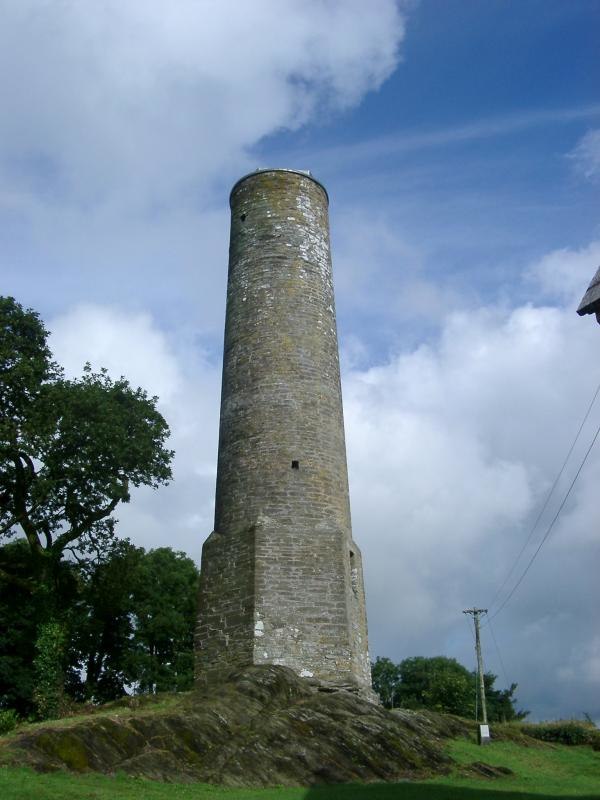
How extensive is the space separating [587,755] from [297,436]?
12.7 m

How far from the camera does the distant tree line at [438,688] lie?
52594mm

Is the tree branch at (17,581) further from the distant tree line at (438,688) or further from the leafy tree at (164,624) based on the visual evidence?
the distant tree line at (438,688)

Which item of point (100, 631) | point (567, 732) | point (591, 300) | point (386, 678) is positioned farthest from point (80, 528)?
point (386, 678)

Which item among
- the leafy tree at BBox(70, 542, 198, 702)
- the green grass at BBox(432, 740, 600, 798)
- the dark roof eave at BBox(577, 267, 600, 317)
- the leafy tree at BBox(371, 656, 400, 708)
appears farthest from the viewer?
the leafy tree at BBox(371, 656, 400, 708)

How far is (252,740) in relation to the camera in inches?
593

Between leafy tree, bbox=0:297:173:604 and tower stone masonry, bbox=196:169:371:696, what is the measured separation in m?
5.78

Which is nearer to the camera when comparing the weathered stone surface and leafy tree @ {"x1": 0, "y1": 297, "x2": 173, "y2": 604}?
the weathered stone surface

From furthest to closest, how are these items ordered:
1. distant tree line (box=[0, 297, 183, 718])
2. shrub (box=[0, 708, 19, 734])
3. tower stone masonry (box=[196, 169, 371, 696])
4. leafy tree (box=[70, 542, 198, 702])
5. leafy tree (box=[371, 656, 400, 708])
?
leafy tree (box=[371, 656, 400, 708]), leafy tree (box=[70, 542, 198, 702]), distant tree line (box=[0, 297, 183, 718]), shrub (box=[0, 708, 19, 734]), tower stone masonry (box=[196, 169, 371, 696])

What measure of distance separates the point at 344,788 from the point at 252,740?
1929mm

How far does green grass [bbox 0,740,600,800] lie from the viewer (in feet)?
38.8

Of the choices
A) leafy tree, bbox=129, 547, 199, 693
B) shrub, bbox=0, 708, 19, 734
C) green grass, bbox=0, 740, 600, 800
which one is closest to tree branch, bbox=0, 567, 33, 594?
shrub, bbox=0, 708, 19, 734

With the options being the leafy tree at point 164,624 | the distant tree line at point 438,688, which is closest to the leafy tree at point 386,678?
the distant tree line at point 438,688

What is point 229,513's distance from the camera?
66.7 feet

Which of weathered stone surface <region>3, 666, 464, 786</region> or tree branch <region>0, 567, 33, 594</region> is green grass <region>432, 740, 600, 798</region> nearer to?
weathered stone surface <region>3, 666, 464, 786</region>
